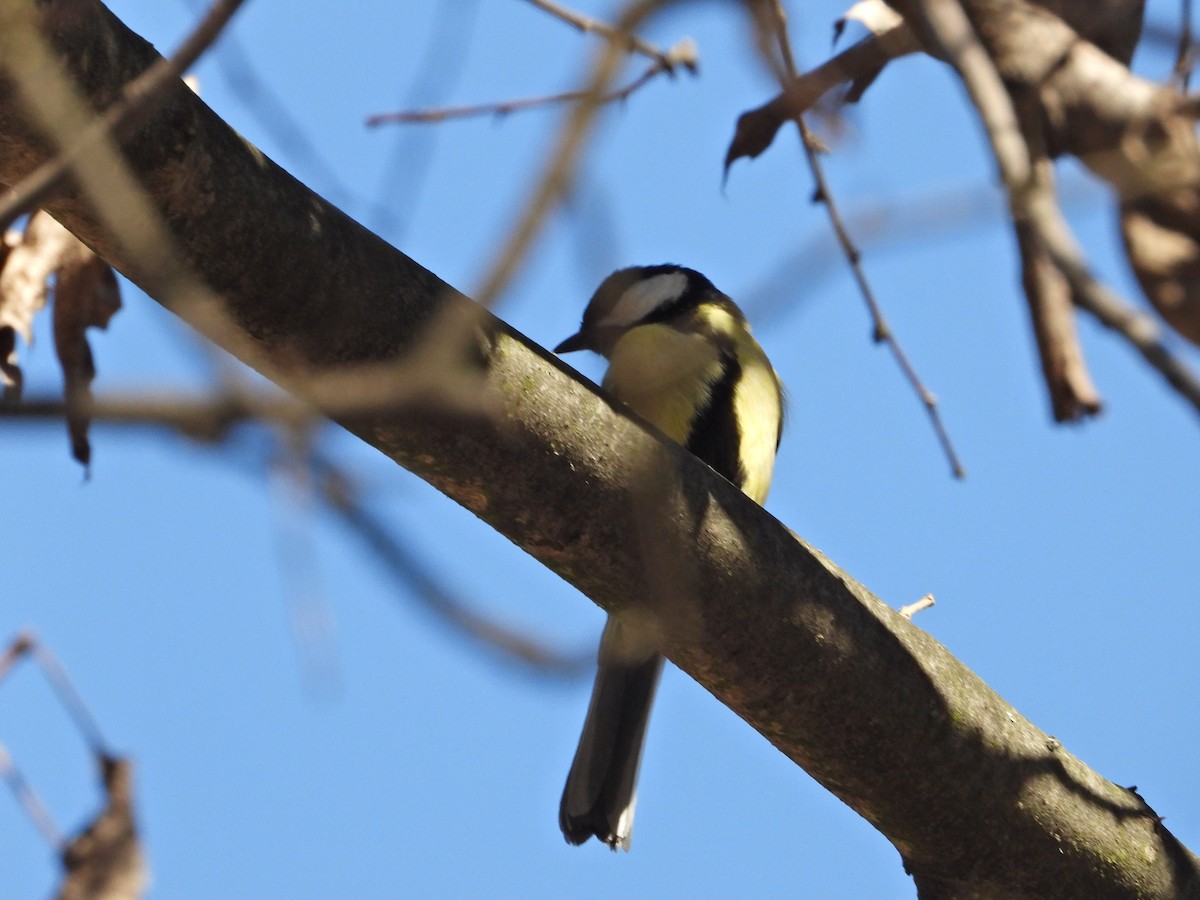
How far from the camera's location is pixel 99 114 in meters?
1.70

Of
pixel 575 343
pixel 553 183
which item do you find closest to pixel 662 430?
pixel 575 343

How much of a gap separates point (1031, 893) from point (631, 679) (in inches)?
38.4

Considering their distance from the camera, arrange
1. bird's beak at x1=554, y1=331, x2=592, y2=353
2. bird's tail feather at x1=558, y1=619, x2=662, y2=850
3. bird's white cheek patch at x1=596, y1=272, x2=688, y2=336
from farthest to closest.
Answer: bird's beak at x1=554, y1=331, x2=592, y2=353
bird's white cheek patch at x1=596, y1=272, x2=688, y2=336
bird's tail feather at x1=558, y1=619, x2=662, y2=850

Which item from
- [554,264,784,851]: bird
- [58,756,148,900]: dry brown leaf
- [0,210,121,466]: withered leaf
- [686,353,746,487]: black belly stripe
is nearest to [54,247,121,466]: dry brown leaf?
[0,210,121,466]: withered leaf

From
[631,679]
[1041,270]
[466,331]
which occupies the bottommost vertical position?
[466,331]

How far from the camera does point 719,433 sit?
3057mm

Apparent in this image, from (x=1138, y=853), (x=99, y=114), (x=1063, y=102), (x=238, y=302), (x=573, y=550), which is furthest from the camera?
(x=1138, y=853)

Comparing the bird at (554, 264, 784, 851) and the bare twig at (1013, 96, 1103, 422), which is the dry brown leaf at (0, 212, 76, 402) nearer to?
the bird at (554, 264, 784, 851)

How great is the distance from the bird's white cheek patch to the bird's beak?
0.09 meters

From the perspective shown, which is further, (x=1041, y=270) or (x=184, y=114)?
(x=184, y=114)

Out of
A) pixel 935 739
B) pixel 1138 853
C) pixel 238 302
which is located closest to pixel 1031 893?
pixel 1138 853

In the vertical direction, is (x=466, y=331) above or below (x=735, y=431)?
below

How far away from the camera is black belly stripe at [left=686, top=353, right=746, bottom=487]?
304 centimetres

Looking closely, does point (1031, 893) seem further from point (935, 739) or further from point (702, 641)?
point (702, 641)
